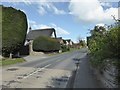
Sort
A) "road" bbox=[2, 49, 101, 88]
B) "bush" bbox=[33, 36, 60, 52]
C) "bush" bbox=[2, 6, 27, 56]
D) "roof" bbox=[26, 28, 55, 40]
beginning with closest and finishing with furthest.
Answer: "road" bbox=[2, 49, 101, 88] → "bush" bbox=[2, 6, 27, 56] → "bush" bbox=[33, 36, 60, 52] → "roof" bbox=[26, 28, 55, 40]

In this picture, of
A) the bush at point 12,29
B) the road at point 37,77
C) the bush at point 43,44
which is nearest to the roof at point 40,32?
the bush at point 43,44

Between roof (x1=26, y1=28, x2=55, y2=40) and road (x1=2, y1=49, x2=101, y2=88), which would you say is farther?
roof (x1=26, y1=28, x2=55, y2=40)

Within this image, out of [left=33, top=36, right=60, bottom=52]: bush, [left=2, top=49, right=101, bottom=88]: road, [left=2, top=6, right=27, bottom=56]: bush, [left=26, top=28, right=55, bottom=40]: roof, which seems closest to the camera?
[left=2, top=49, right=101, bottom=88]: road

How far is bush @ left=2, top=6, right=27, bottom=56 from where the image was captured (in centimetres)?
3331

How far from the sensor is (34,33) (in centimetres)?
9688

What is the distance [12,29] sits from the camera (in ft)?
112

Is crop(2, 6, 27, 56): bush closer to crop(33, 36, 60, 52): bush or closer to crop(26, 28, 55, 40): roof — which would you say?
crop(33, 36, 60, 52): bush

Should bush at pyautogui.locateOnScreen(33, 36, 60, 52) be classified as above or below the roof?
below

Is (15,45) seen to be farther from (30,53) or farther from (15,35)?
(30,53)

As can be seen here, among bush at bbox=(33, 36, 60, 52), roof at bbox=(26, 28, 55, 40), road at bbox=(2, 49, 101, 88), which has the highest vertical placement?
roof at bbox=(26, 28, 55, 40)

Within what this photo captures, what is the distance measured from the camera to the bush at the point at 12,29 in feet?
109

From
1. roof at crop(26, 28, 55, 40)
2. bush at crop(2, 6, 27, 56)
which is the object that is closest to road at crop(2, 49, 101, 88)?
bush at crop(2, 6, 27, 56)

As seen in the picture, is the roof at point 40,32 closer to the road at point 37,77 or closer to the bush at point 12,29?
the bush at point 12,29

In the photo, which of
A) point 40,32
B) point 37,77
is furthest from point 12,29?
point 40,32
